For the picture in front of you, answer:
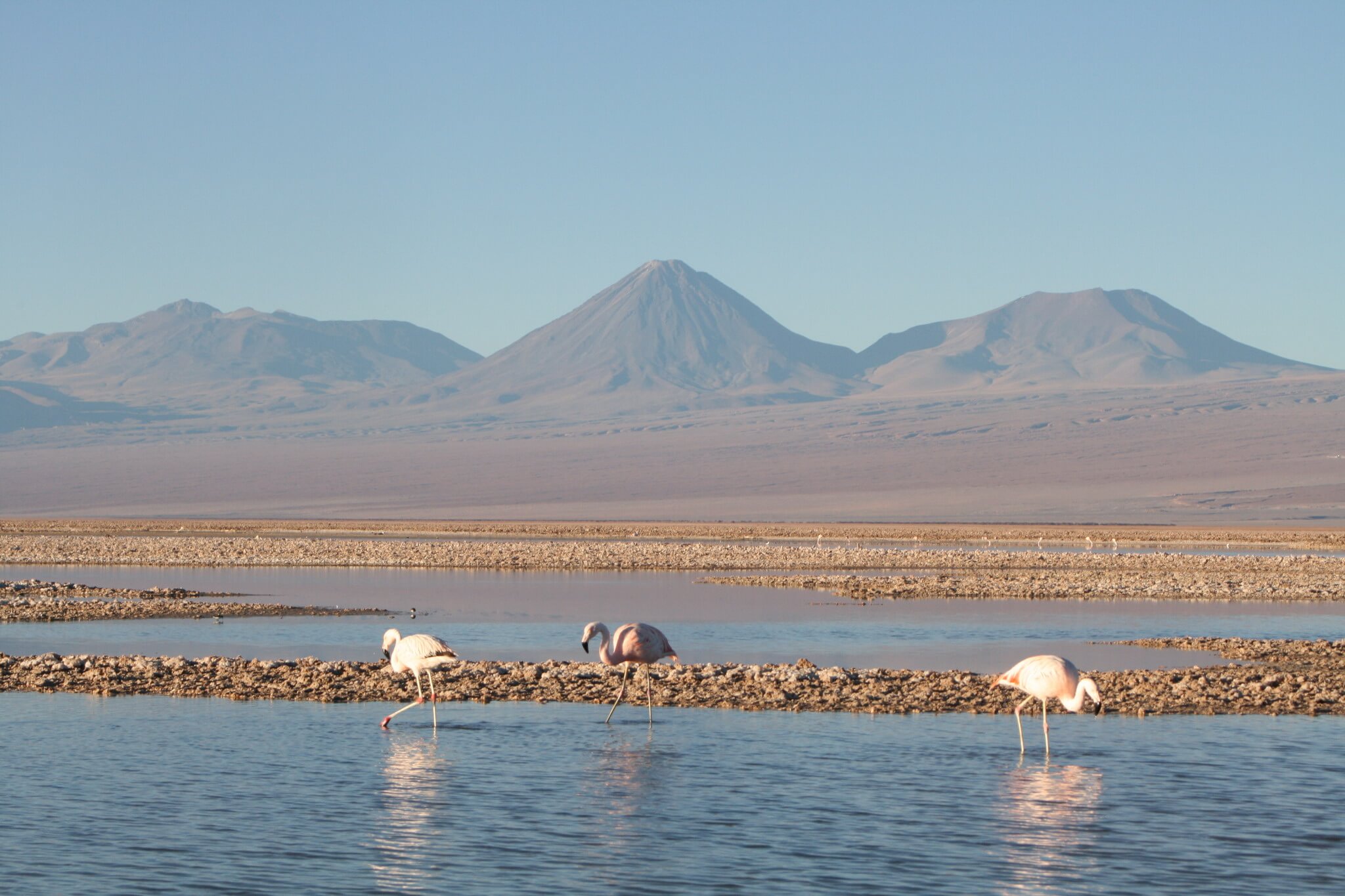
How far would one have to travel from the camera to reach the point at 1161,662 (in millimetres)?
23297

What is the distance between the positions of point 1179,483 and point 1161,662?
128 meters

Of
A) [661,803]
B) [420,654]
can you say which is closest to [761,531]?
[420,654]

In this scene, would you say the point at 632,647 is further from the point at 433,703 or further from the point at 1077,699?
the point at 1077,699

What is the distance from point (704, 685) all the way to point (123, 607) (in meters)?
17.2

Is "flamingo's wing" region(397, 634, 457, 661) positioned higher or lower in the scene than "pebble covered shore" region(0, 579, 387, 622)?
higher

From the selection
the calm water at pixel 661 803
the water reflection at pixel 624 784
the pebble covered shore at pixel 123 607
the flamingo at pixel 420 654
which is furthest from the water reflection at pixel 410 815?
the pebble covered shore at pixel 123 607

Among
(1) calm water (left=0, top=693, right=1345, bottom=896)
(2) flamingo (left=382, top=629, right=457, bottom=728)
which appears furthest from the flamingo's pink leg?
(2) flamingo (left=382, top=629, right=457, bottom=728)

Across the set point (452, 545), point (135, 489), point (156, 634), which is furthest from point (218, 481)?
point (156, 634)

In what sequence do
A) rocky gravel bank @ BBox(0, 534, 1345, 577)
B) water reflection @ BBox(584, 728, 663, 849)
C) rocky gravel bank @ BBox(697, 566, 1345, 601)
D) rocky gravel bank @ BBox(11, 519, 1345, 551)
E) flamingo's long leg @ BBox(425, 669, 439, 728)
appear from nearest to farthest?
water reflection @ BBox(584, 728, 663, 849), flamingo's long leg @ BBox(425, 669, 439, 728), rocky gravel bank @ BBox(697, 566, 1345, 601), rocky gravel bank @ BBox(0, 534, 1345, 577), rocky gravel bank @ BBox(11, 519, 1345, 551)

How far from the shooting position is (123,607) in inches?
1262

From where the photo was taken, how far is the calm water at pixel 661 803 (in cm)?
1095

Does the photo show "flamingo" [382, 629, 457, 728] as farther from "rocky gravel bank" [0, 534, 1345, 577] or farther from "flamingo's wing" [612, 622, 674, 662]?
"rocky gravel bank" [0, 534, 1345, 577]

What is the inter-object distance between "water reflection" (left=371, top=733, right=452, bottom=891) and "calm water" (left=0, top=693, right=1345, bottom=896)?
35mm

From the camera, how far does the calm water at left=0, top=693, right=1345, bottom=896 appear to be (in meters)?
10.9
